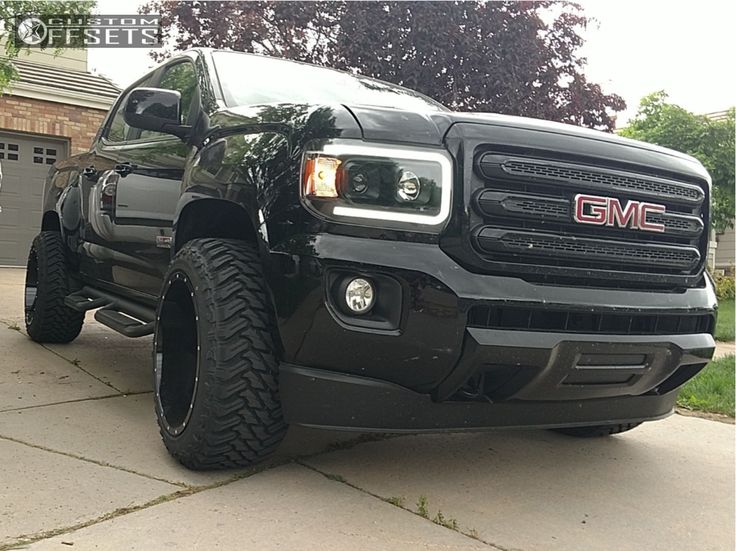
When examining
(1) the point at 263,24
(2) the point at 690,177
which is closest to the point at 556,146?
(2) the point at 690,177

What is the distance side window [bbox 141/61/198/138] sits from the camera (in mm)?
3601

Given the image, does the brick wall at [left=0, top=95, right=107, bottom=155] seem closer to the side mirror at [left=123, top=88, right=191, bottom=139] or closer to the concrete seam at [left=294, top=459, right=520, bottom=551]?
the side mirror at [left=123, top=88, right=191, bottom=139]

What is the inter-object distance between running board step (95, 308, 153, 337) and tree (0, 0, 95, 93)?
211 inches

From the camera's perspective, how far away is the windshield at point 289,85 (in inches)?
134

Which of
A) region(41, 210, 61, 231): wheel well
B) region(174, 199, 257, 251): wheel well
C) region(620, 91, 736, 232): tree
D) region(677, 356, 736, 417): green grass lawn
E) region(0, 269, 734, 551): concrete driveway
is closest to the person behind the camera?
region(0, 269, 734, 551): concrete driveway

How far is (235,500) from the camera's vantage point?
98.0 inches

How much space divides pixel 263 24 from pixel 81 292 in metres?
9.20

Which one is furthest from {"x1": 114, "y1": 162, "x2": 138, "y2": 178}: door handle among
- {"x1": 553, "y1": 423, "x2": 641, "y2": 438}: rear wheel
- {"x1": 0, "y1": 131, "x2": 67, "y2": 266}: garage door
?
{"x1": 0, "y1": 131, "x2": 67, "y2": 266}: garage door

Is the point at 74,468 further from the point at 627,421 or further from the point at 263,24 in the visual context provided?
the point at 263,24

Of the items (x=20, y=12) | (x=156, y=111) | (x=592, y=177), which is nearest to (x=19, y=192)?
(x=20, y=12)

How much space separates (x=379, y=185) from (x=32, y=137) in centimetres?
1202

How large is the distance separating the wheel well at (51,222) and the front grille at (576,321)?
383cm

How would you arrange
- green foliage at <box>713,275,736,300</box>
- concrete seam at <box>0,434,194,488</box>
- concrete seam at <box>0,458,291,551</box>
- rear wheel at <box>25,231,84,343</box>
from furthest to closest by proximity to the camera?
green foliage at <box>713,275,736,300</box>, rear wheel at <box>25,231,84,343</box>, concrete seam at <box>0,434,194,488</box>, concrete seam at <box>0,458,291,551</box>

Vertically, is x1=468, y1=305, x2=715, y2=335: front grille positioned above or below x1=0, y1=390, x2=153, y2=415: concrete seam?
above
